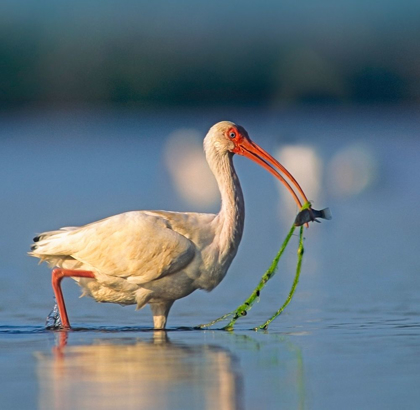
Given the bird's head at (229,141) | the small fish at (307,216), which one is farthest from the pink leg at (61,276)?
the small fish at (307,216)

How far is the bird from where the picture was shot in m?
10.6

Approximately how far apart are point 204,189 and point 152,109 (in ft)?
84.3

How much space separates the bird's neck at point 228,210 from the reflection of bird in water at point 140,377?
1.56m

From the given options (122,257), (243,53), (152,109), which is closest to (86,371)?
(122,257)

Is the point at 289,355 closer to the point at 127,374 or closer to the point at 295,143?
the point at 127,374

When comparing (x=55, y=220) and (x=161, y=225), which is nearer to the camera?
(x=161, y=225)

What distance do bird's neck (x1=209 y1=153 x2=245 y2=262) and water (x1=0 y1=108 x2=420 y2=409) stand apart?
64 centimetres

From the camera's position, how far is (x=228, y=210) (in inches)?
432

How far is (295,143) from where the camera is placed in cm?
2473

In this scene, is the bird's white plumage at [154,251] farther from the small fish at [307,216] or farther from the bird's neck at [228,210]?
the small fish at [307,216]

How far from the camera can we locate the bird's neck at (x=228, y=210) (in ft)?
35.2

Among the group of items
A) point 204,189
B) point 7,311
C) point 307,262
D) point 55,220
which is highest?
point 204,189

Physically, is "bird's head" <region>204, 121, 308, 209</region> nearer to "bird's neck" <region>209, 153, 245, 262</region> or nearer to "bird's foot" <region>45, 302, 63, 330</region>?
"bird's neck" <region>209, 153, 245, 262</region>

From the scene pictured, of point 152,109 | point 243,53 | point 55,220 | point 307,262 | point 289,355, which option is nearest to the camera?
point 289,355
